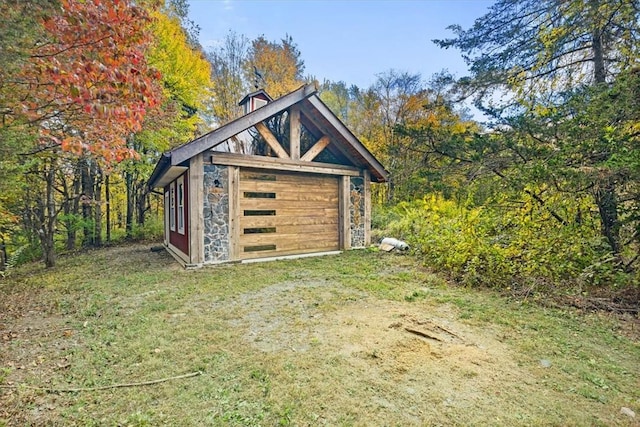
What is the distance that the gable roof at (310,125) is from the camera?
6652mm

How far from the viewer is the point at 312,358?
2811 millimetres

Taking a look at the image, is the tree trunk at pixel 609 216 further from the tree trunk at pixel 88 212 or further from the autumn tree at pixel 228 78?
the autumn tree at pixel 228 78

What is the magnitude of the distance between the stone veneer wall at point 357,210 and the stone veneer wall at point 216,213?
382 cm

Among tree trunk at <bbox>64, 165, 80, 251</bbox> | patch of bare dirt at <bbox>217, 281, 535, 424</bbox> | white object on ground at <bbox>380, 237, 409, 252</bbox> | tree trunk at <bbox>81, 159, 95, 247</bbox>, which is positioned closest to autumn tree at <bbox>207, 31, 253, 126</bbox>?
tree trunk at <bbox>81, 159, 95, 247</bbox>

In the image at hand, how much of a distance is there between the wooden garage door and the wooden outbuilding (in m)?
0.03

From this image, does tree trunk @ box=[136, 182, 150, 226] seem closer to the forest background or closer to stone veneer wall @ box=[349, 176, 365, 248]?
the forest background

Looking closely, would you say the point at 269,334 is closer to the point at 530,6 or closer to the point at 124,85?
the point at 124,85

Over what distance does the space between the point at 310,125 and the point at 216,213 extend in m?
3.63

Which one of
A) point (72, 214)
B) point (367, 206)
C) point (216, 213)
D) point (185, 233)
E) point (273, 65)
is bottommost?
Result: point (185, 233)

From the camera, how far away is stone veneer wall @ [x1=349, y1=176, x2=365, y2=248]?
9.43m

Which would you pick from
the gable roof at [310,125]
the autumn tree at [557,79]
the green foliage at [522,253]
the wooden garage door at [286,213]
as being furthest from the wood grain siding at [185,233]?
the autumn tree at [557,79]

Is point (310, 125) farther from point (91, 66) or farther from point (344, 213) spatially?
point (91, 66)

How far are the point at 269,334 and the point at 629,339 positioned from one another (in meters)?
3.88

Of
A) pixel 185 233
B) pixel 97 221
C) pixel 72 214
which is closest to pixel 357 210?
pixel 185 233
